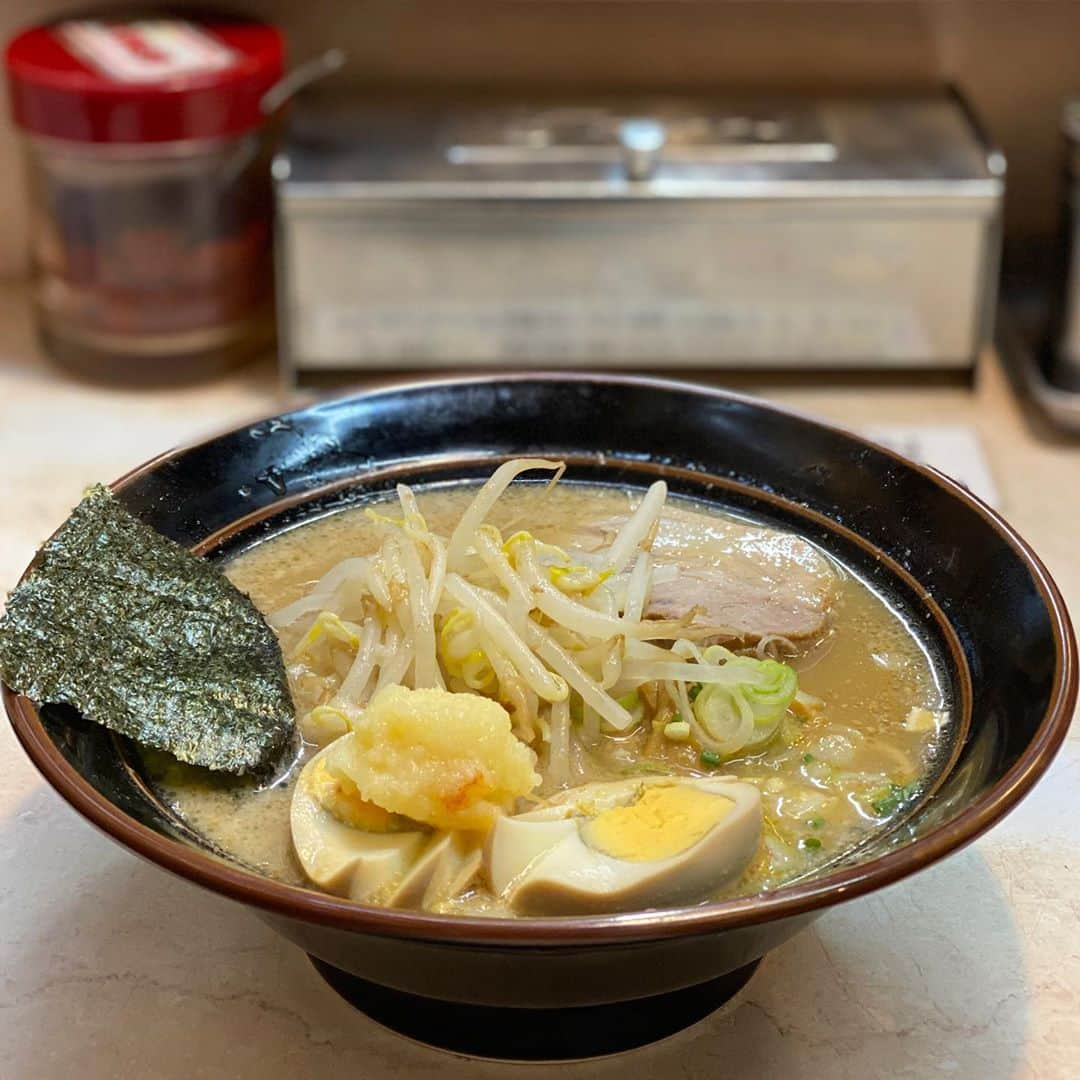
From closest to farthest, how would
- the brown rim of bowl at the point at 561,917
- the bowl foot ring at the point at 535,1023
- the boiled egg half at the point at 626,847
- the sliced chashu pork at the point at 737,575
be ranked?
the brown rim of bowl at the point at 561,917
the boiled egg half at the point at 626,847
the bowl foot ring at the point at 535,1023
the sliced chashu pork at the point at 737,575

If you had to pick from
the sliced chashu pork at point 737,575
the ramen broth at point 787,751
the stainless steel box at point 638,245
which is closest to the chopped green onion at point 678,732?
the ramen broth at point 787,751

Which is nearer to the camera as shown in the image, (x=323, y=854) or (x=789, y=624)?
(x=323, y=854)

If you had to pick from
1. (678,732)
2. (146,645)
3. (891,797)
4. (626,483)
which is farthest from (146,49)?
(891,797)

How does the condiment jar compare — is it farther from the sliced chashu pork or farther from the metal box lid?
the sliced chashu pork

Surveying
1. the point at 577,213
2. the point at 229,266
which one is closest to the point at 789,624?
the point at 577,213

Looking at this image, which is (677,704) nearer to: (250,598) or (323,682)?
(323,682)

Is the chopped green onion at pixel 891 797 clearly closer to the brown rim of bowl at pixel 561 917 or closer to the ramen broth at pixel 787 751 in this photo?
the ramen broth at pixel 787 751
